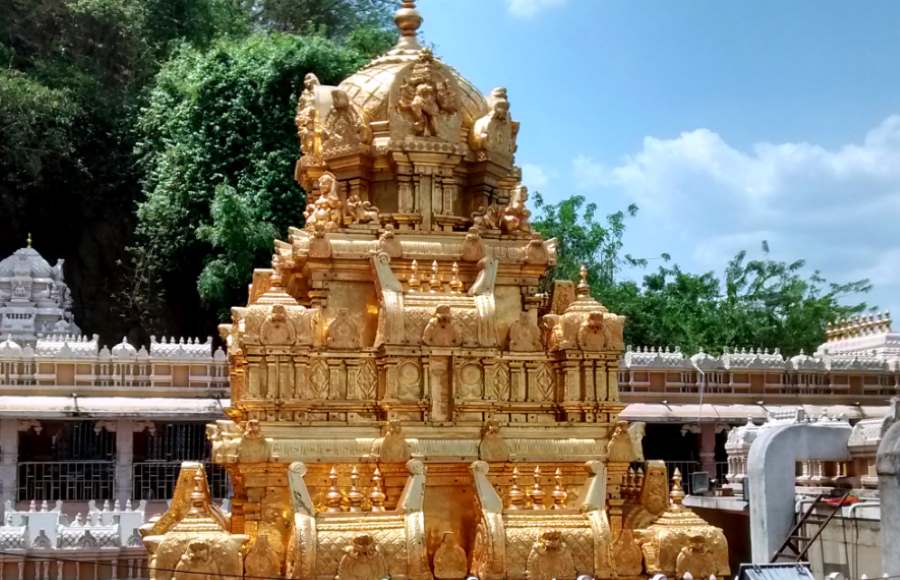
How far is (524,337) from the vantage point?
1212cm

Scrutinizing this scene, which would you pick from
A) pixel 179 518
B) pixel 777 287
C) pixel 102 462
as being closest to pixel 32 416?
pixel 102 462

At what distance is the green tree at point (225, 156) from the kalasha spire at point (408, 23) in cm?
1840

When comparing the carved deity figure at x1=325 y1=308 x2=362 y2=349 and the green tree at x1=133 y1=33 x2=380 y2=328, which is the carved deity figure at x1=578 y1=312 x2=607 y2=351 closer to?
the carved deity figure at x1=325 y1=308 x2=362 y2=349

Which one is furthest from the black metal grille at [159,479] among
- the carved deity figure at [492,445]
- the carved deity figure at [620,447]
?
the carved deity figure at [620,447]

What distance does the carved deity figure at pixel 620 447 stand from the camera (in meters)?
11.8

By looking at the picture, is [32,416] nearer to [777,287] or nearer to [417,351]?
[417,351]

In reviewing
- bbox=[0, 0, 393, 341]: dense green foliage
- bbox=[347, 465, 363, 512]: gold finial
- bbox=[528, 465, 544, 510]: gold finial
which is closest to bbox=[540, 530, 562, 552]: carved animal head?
bbox=[528, 465, 544, 510]: gold finial

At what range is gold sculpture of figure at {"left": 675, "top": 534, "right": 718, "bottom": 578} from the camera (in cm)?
1130

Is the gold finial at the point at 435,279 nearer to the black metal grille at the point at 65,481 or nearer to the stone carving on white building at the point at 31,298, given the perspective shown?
the black metal grille at the point at 65,481

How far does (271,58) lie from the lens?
34.3 m

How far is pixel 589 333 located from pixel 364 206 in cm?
269

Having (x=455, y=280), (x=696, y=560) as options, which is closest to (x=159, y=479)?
(x=455, y=280)

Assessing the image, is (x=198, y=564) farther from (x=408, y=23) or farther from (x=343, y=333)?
(x=408, y=23)

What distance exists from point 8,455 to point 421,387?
675 inches
